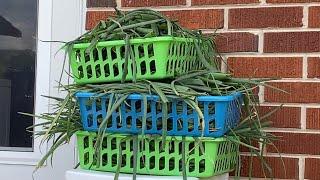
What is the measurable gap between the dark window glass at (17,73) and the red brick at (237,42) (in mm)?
674

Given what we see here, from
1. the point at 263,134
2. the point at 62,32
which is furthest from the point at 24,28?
the point at 263,134

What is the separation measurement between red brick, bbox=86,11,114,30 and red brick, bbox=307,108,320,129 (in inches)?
27.1

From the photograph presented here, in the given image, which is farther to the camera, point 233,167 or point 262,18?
point 262,18

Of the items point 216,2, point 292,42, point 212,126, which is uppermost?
point 216,2

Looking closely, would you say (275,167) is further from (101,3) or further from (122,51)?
(101,3)

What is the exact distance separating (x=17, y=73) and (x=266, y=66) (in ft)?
2.87

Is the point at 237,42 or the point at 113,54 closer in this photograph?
the point at 113,54

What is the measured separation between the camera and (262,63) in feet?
5.73

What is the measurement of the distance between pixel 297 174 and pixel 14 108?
3.25 feet

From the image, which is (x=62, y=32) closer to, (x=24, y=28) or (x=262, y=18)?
(x=24, y=28)

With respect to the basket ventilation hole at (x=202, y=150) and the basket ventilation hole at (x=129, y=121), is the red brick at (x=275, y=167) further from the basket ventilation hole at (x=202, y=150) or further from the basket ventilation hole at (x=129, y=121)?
the basket ventilation hole at (x=129, y=121)

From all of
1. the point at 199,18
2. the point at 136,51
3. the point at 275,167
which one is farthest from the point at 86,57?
the point at 275,167

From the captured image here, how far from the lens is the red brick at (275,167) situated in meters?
1.71

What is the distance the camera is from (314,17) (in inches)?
67.7
